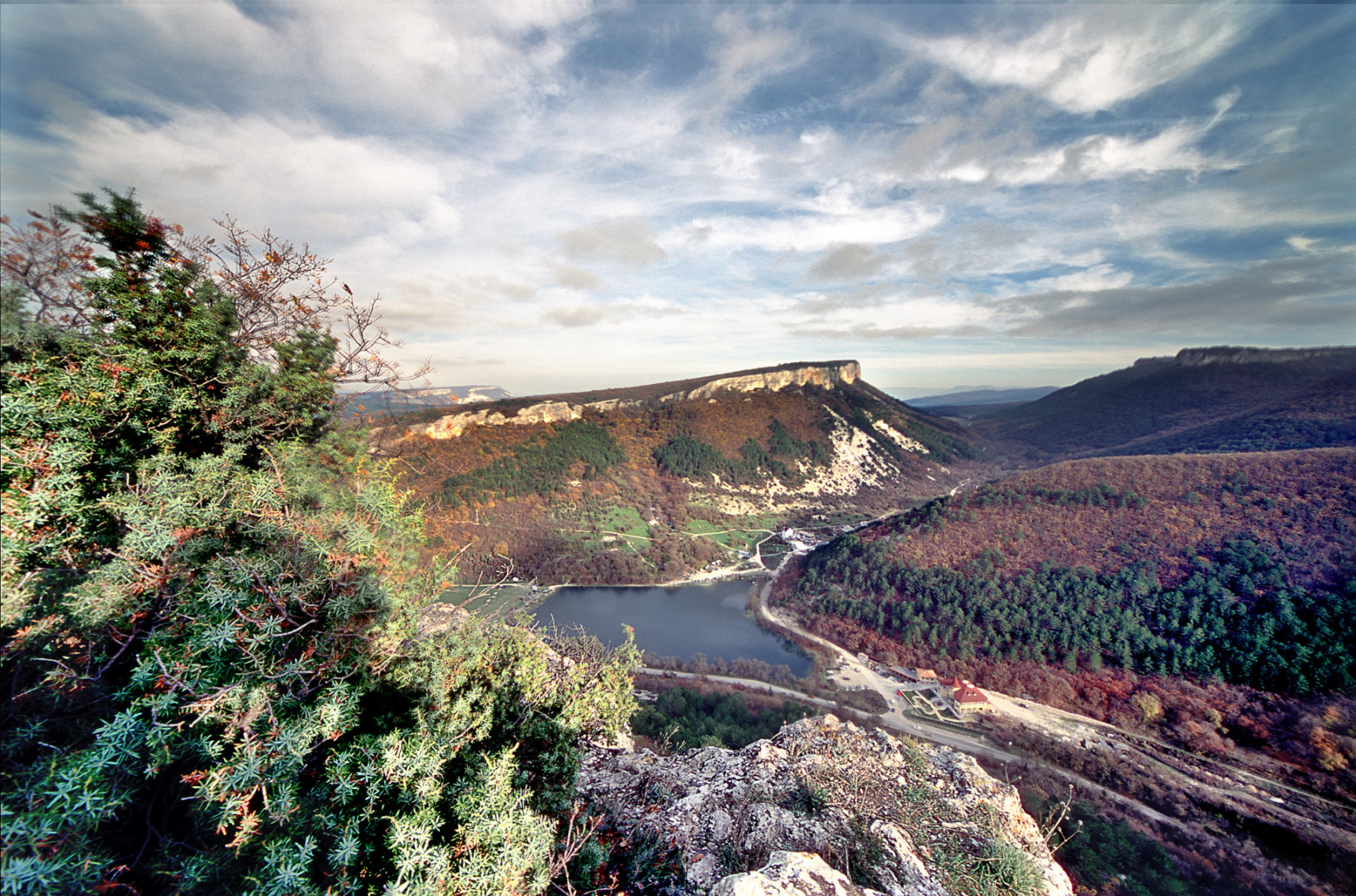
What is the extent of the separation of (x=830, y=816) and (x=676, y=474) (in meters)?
63.2

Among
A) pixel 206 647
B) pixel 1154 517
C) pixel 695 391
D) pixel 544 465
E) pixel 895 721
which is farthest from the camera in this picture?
pixel 695 391

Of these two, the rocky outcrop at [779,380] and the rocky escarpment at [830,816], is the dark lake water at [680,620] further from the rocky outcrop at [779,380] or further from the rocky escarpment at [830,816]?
the rocky outcrop at [779,380]

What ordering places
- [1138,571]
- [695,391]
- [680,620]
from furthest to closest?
[695,391], [680,620], [1138,571]

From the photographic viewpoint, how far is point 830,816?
691 centimetres

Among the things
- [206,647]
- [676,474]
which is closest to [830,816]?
[206,647]

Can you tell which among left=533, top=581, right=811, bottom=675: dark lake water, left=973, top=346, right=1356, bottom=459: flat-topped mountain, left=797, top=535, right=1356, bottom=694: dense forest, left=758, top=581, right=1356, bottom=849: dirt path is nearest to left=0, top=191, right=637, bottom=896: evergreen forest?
left=758, top=581, right=1356, bottom=849: dirt path

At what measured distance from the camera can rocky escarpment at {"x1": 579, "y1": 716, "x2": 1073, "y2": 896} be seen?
18.7 feet

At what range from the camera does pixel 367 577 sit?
5000 millimetres

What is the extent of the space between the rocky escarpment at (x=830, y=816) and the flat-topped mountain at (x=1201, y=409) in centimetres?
7509

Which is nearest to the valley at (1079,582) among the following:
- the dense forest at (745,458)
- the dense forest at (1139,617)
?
the dense forest at (1139,617)

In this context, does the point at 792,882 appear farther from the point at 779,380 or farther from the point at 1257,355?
the point at 1257,355

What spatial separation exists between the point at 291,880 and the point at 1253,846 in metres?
26.3

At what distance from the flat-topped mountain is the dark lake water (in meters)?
63.7

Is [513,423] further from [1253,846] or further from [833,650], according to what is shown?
[1253,846]
